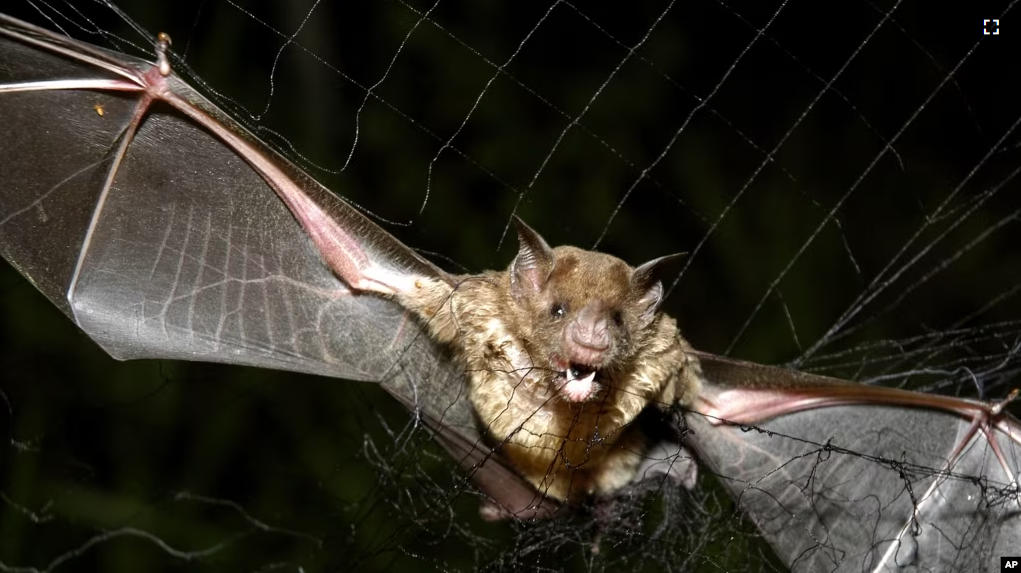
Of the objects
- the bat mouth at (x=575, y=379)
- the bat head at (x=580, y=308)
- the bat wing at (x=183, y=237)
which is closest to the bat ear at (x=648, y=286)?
the bat head at (x=580, y=308)

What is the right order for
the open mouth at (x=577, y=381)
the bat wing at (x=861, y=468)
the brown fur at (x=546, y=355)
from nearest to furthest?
the open mouth at (x=577, y=381)
the brown fur at (x=546, y=355)
the bat wing at (x=861, y=468)

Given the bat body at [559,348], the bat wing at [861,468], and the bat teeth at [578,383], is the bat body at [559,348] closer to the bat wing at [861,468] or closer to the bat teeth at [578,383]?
the bat teeth at [578,383]

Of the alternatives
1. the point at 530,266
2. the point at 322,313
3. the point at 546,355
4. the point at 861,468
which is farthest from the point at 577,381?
the point at 861,468

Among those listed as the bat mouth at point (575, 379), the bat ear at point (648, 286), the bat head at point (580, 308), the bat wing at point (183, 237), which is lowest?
the bat wing at point (183, 237)

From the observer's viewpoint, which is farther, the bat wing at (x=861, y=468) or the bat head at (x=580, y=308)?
the bat wing at (x=861, y=468)

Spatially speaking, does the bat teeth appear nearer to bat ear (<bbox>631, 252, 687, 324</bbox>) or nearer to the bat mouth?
Answer: the bat mouth

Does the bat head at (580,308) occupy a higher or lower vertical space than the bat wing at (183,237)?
higher

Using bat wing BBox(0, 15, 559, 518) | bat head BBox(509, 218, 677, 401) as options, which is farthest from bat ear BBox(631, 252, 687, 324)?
bat wing BBox(0, 15, 559, 518)

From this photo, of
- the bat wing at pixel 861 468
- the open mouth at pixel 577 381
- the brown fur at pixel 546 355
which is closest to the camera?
the open mouth at pixel 577 381

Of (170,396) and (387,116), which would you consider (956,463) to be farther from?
(170,396)
